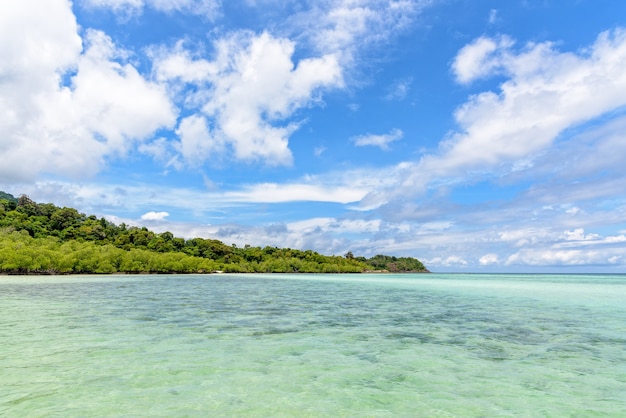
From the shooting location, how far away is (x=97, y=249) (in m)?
112

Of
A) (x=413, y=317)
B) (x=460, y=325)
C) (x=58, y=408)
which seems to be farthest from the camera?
(x=413, y=317)

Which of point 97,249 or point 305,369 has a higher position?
point 97,249

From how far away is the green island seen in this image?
90.4 metres

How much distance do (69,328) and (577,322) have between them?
928 inches

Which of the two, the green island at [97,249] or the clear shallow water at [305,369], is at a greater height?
the green island at [97,249]

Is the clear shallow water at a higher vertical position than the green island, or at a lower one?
lower

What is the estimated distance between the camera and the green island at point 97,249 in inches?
3558

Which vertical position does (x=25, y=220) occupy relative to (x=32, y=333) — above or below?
above

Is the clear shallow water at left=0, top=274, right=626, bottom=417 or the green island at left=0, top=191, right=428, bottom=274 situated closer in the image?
the clear shallow water at left=0, top=274, right=626, bottom=417

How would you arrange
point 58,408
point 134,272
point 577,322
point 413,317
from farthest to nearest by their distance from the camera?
point 134,272
point 413,317
point 577,322
point 58,408

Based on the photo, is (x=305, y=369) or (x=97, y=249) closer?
(x=305, y=369)

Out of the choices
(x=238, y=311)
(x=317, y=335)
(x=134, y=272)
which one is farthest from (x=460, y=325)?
(x=134, y=272)

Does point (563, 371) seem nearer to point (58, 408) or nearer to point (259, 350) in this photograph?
point (259, 350)

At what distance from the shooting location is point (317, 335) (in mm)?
14812
